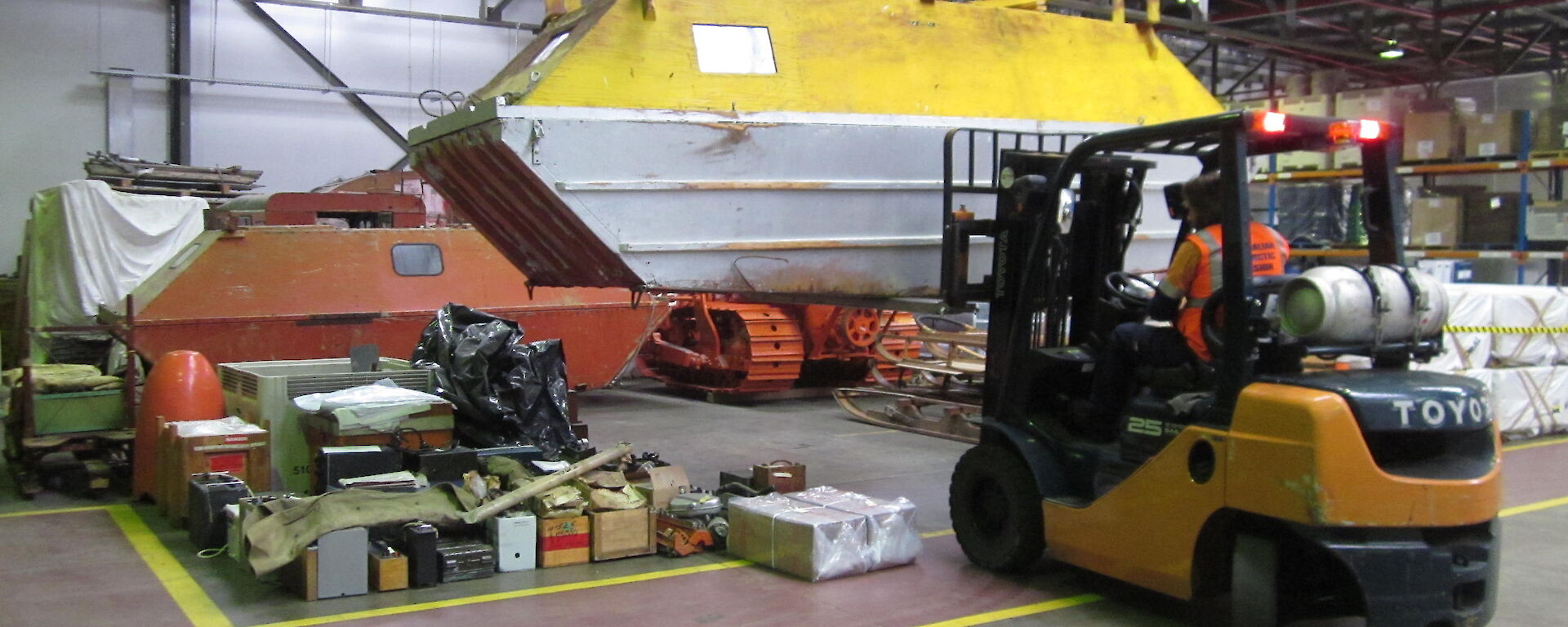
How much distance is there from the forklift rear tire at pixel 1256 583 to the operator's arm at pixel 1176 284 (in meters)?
0.98

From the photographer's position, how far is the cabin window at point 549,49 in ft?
19.8

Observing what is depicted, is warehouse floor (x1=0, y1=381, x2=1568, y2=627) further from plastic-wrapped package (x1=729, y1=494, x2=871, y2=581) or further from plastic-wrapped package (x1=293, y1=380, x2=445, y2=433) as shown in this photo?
plastic-wrapped package (x1=293, y1=380, x2=445, y2=433)

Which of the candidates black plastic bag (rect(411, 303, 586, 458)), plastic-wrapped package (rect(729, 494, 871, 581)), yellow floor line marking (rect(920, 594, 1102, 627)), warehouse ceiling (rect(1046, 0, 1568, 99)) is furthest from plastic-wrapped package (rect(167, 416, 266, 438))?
warehouse ceiling (rect(1046, 0, 1568, 99))

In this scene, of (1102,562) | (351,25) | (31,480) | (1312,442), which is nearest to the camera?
(1312,442)

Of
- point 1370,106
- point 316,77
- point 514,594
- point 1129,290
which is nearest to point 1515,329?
point 1370,106

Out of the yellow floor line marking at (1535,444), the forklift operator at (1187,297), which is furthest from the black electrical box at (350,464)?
the yellow floor line marking at (1535,444)

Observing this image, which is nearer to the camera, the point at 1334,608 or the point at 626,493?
the point at 1334,608

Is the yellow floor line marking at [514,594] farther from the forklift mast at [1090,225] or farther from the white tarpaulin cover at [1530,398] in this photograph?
the white tarpaulin cover at [1530,398]

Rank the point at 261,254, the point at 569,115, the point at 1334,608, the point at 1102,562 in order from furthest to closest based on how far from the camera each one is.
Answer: the point at 261,254, the point at 569,115, the point at 1102,562, the point at 1334,608

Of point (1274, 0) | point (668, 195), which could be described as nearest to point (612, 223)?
point (668, 195)

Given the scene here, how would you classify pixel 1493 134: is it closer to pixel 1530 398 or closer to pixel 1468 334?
pixel 1530 398

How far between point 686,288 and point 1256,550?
2.96 m

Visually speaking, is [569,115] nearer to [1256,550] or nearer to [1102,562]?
[1102,562]

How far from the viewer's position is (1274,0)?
16422 millimetres
